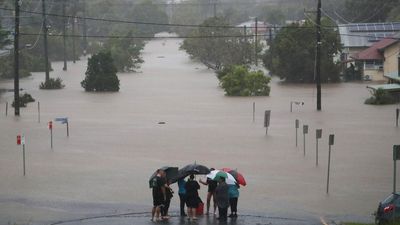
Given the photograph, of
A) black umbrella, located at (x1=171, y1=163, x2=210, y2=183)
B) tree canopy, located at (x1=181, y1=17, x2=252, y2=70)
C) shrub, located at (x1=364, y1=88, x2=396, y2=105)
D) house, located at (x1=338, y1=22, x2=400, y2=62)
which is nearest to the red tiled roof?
house, located at (x1=338, y1=22, x2=400, y2=62)

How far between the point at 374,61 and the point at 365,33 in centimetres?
878

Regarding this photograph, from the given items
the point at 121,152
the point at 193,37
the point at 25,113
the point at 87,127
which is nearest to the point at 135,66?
the point at 193,37

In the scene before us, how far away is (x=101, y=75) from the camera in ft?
184

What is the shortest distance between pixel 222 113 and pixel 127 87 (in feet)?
69.8

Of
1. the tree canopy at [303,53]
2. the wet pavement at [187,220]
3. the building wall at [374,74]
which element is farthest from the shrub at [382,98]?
the wet pavement at [187,220]

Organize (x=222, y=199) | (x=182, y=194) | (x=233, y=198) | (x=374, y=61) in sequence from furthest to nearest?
(x=374, y=61) < (x=233, y=198) < (x=182, y=194) < (x=222, y=199)

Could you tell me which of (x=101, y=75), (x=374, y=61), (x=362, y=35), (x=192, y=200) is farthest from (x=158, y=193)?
(x=362, y=35)

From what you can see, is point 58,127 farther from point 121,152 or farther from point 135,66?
point 135,66

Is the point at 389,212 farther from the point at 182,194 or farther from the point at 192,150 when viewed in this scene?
the point at 192,150

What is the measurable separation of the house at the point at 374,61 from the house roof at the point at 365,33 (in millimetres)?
5208

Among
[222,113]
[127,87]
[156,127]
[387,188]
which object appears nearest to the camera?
[387,188]

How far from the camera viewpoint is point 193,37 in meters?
79.5

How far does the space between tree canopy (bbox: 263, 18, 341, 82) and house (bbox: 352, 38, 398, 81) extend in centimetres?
218

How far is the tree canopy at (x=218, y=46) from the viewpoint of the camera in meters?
78.7
